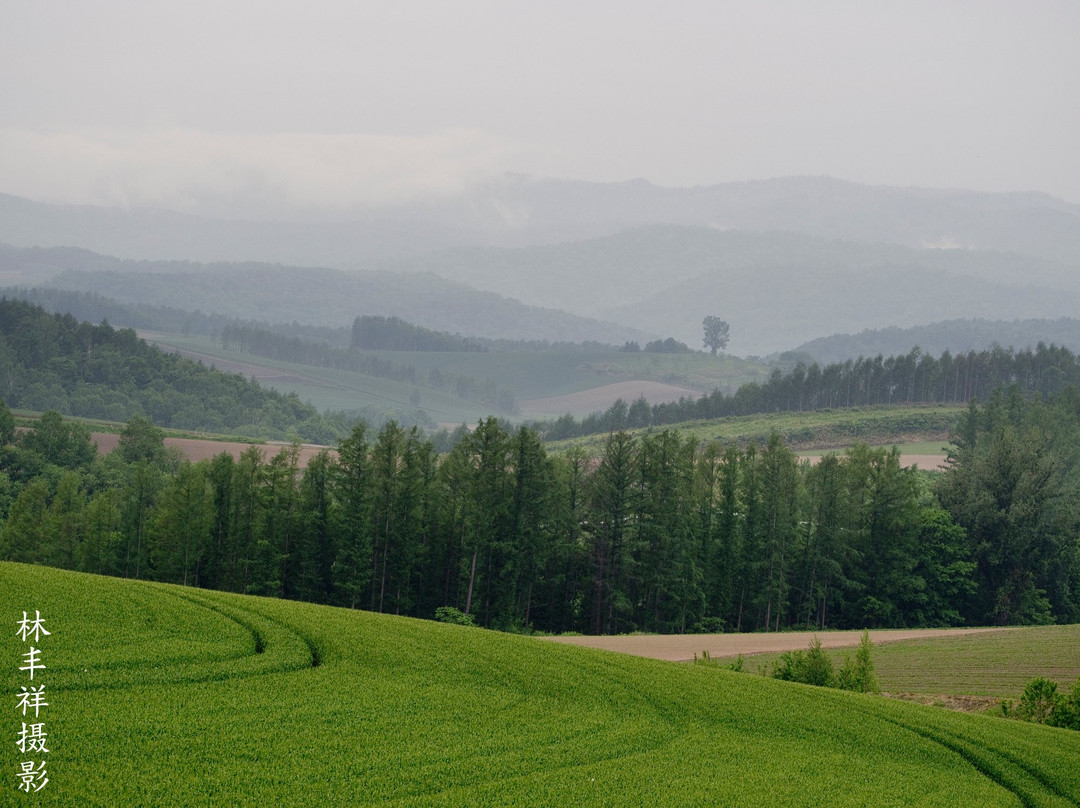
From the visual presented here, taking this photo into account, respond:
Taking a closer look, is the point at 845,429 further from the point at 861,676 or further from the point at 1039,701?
the point at 1039,701

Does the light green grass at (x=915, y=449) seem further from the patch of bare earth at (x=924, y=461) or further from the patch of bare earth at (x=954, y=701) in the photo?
the patch of bare earth at (x=954, y=701)

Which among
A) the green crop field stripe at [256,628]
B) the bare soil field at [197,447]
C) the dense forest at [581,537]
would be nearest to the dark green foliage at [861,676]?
the green crop field stripe at [256,628]

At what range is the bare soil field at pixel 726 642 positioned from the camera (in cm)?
5388

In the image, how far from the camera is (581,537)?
73.4 m

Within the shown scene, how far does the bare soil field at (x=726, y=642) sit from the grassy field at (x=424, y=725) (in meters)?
17.3

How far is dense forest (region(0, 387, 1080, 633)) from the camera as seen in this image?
230ft

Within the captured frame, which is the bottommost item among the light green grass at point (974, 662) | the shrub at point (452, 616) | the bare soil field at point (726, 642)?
the shrub at point (452, 616)

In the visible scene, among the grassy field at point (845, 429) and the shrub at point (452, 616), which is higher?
the grassy field at point (845, 429)

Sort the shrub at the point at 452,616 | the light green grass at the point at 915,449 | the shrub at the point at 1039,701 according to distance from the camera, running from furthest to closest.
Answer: the light green grass at the point at 915,449 → the shrub at the point at 452,616 → the shrub at the point at 1039,701

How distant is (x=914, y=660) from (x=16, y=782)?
152 ft

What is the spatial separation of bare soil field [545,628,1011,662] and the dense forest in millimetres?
8455

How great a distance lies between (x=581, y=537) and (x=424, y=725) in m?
48.4

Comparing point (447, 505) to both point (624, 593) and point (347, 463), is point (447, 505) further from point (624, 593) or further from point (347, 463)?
point (624, 593)

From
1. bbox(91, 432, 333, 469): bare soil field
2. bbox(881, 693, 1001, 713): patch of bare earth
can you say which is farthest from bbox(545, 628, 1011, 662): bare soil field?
bbox(91, 432, 333, 469): bare soil field
